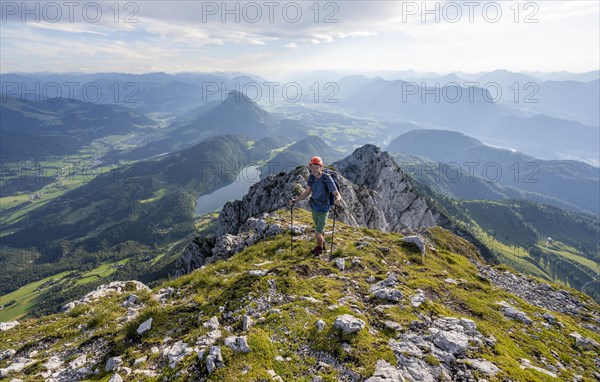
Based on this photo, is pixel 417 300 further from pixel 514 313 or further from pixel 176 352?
pixel 176 352

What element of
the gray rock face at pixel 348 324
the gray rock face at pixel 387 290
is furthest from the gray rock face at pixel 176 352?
the gray rock face at pixel 387 290

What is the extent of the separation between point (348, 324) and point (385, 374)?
6.93 feet

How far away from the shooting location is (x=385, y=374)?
377 inches

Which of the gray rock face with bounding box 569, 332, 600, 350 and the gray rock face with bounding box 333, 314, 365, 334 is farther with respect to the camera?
the gray rock face with bounding box 569, 332, 600, 350

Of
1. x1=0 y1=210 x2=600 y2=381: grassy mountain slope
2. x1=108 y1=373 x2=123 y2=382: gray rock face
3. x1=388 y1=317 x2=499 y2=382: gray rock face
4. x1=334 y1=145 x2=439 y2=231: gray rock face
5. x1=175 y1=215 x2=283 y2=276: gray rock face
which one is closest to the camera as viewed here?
x1=108 y1=373 x2=123 y2=382: gray rock face

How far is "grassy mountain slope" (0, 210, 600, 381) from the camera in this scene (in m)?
10.0

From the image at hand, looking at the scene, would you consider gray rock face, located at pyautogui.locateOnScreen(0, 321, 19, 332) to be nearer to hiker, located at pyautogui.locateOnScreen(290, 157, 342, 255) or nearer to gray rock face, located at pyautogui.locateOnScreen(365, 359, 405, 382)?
hiker, located at pyautogui.locateOnScreen(290, 157, 342, 255)

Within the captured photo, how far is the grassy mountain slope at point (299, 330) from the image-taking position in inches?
395

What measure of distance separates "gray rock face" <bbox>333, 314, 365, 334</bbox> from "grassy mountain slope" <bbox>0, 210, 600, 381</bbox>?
8.2 inches

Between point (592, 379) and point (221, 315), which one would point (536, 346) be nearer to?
point (592, 379)

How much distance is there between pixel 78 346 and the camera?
1269cm

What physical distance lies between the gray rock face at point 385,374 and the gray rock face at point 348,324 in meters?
1.41

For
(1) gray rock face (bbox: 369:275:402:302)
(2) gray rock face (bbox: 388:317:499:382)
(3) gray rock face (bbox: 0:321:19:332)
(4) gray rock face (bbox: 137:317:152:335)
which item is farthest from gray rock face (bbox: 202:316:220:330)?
(3) gray rock face (bbox: 0:321:19:332)

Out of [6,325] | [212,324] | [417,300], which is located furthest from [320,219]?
[6,325]
